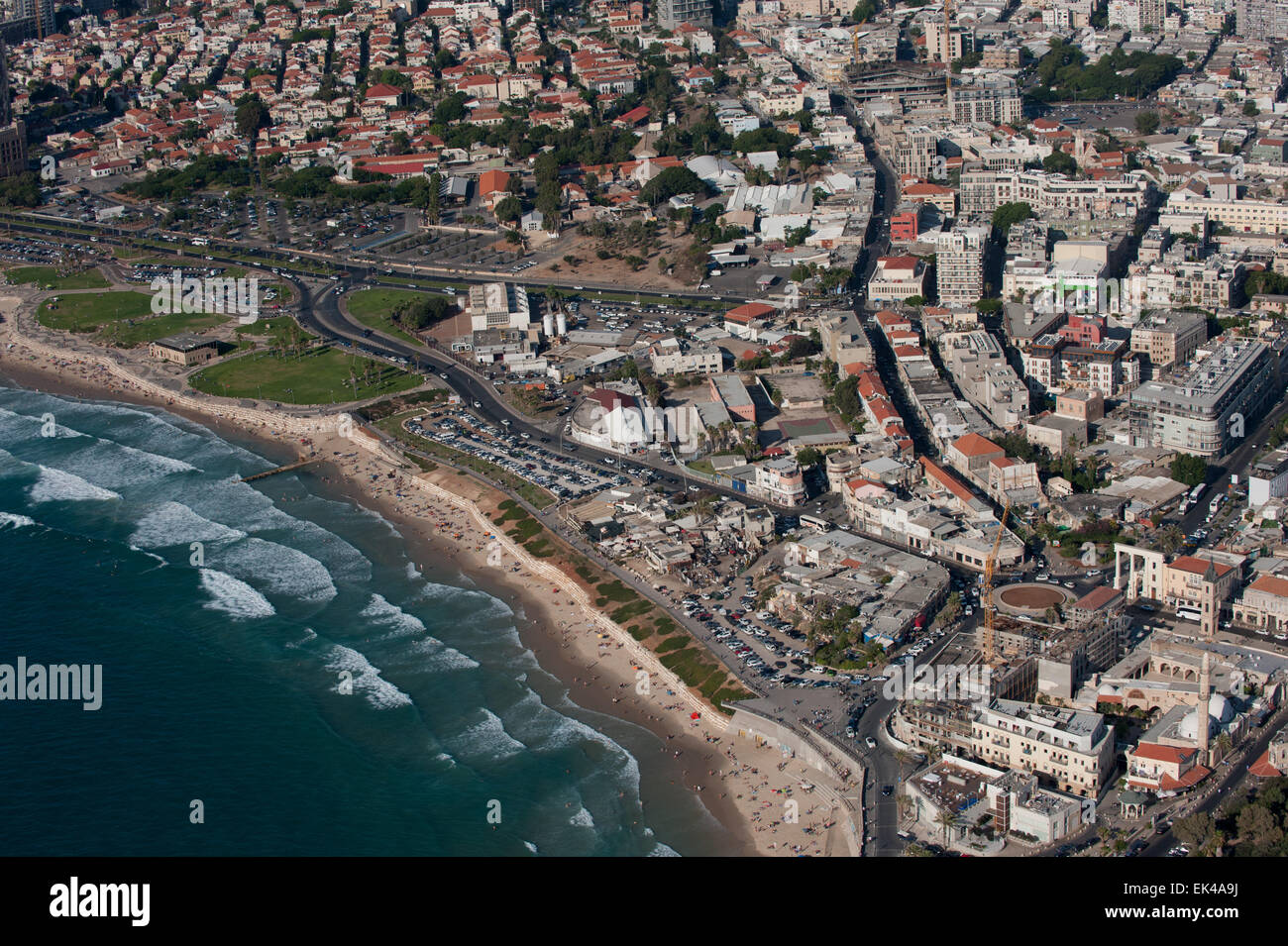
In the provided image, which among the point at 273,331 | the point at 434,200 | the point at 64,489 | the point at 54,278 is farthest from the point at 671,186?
the point at 64,489

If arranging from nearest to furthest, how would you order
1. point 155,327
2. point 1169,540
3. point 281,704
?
point 281,704, point 1169,540, point 155,327

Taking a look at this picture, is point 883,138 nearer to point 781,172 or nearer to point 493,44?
point 781,172

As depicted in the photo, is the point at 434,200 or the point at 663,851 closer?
the point at 663,851

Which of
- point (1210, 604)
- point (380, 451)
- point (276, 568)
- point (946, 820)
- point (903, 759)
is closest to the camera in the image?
point (946, 820)

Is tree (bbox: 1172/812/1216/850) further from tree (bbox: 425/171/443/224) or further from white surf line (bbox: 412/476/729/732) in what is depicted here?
tree (bbox: 425/171/443/224)

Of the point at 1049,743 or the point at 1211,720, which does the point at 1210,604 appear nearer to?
the point at 1211,720

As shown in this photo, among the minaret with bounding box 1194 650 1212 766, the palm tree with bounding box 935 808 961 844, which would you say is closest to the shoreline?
the palm tree with bounding box 935 808 961 844

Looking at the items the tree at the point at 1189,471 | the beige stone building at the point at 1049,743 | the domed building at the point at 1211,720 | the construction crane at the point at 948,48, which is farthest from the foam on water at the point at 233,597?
the construction crane at the point at 948,48

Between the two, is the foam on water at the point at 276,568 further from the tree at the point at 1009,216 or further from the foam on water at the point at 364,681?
the tree at the point at 1009,216
